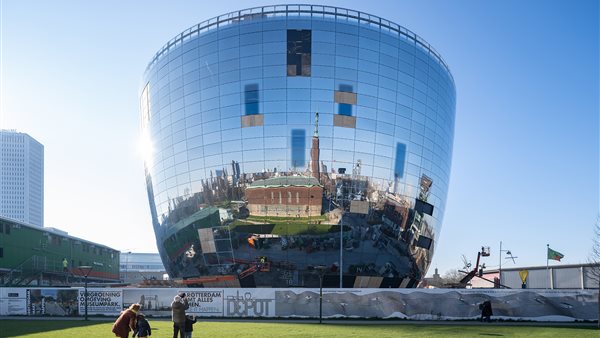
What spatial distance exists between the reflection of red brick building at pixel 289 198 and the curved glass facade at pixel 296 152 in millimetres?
86

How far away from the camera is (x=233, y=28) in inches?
2035

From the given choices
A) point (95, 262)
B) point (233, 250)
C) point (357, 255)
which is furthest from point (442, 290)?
point (95, 262)

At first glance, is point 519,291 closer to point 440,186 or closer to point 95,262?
point 440,186

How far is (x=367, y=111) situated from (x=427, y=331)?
27.4m

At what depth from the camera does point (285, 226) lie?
153ft

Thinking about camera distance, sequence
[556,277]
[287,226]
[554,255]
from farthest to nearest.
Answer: [556,277]
[554,255]
[287,226]

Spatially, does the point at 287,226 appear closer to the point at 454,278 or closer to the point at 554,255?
the point at 554,255

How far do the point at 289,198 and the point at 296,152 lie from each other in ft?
12.7

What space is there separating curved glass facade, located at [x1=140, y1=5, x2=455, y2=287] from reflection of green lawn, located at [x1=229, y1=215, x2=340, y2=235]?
90 millimetres

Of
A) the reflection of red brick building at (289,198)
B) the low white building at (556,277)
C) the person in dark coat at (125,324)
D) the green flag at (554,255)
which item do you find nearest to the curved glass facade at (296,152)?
the reflection of red brick building at (289,198)

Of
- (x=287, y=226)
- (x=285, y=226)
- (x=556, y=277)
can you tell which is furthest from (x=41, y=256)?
(x=556, y=277)

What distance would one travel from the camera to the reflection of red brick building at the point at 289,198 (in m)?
46.4

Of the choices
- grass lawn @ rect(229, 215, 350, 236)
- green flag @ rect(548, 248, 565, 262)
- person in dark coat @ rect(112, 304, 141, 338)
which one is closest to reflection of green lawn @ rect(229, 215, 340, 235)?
grass lawn @ rect(229, 215, 350, 236)

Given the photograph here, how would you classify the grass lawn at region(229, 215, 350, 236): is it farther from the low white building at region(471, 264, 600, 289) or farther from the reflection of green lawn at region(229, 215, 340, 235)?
the low white building at region(471, 264, 600, 289)
